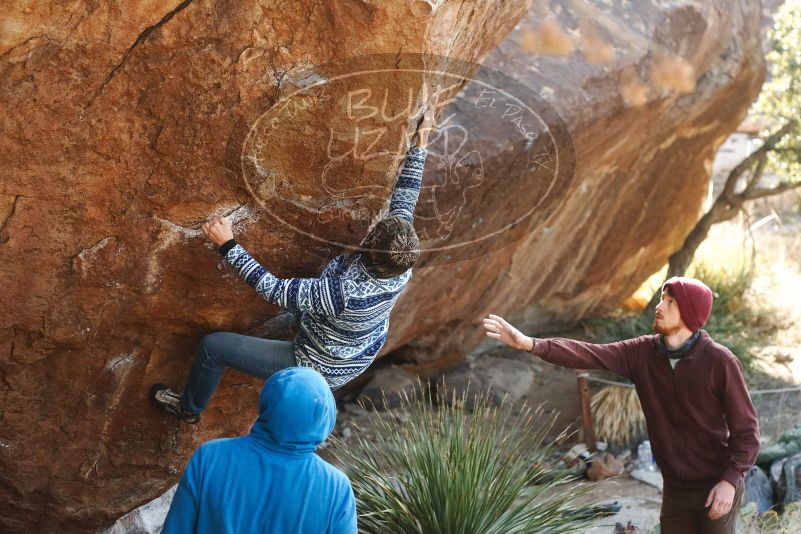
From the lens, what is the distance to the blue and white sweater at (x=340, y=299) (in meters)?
3.81

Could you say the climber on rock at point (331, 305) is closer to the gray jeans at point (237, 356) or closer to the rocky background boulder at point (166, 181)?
the gray jeans at point (237, 356)

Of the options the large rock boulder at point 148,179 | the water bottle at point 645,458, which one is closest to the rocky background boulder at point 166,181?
the large rock boulder at point 148,179

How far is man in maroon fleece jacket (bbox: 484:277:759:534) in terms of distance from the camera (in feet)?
12.5

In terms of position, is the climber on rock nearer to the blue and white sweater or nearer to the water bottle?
the blue and white sweater

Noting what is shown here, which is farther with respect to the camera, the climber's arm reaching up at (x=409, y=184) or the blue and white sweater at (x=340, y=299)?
the climber's arm reaching up at (x=409, y=184)

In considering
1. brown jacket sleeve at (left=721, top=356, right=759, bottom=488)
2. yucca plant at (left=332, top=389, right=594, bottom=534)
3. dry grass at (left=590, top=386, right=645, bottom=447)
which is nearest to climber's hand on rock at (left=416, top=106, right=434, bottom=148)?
yucca plant at (left=332, top=389, right=594, bottom=534)

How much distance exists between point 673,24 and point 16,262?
5214 millimetres

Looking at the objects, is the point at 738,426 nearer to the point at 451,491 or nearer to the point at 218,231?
the point at 451,491

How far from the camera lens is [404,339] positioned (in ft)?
23.3

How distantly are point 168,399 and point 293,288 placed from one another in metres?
0.99

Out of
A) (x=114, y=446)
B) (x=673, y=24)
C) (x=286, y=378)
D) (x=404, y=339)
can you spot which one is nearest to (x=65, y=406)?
(x=114, y=446)

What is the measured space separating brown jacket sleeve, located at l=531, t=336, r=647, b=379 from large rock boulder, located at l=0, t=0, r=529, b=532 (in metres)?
0.98

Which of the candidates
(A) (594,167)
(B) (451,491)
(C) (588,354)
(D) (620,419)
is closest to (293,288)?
(B) (451,491)

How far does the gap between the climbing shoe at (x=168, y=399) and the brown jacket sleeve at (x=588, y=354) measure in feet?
5.26
